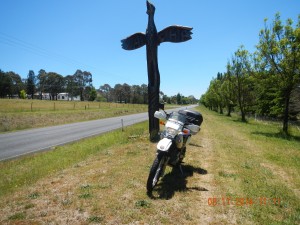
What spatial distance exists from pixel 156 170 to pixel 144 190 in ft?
Result: 2.21

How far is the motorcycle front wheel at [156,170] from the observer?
528 cm

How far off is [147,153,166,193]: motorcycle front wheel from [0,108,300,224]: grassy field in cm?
26

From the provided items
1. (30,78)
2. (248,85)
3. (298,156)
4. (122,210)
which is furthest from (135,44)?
(30,78)

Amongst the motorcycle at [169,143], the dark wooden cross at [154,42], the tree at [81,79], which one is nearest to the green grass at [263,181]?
the motorcycle at [169,143]

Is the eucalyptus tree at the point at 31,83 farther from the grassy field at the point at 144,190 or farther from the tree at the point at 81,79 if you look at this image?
the grassy field at the point at 144,190

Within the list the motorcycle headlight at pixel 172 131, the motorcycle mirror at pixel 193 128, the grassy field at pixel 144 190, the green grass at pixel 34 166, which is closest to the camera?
the grassy field at pixel 144 190

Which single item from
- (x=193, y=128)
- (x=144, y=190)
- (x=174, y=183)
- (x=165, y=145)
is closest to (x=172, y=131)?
(x=165, y=145)

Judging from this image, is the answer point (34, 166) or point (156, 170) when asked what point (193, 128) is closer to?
point (156, 170)

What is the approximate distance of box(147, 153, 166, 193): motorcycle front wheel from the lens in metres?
5.28

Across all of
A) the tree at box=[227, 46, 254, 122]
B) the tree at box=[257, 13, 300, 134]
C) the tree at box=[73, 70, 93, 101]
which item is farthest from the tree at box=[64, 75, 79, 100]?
the tree at box=[257, 13, 300, 134]

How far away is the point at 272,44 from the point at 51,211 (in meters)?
18.0

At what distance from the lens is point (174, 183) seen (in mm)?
6199

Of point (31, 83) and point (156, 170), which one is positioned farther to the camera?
point (31, 83)

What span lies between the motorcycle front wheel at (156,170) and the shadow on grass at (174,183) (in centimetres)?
22
